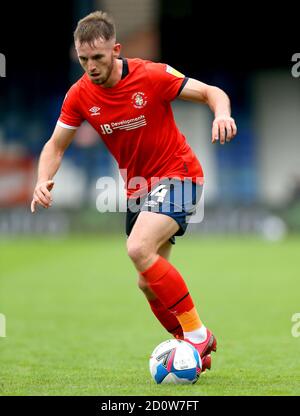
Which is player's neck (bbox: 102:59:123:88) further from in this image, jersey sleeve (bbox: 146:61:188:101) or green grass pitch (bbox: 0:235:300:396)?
green grass pitch (bbox: 0:235:300:396)

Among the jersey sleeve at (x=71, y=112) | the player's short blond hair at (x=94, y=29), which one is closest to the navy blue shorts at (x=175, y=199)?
the jersey sleeve at (x=71, y=112)

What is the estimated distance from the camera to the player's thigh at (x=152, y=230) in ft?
19.3

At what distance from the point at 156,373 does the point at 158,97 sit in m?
1.90

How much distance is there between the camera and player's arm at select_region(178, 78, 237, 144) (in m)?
5.61

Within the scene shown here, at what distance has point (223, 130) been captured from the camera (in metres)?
5.61

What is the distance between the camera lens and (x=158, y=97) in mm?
6348

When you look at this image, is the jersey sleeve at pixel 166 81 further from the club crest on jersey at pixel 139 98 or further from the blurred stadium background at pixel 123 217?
the blurred stadium background at pixel 123 217

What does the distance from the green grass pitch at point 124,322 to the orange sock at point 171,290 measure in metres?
0.45

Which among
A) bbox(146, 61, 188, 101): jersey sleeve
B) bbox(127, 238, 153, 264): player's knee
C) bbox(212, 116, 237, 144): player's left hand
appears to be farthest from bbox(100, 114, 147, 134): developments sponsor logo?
bbox(127, 238, 153, 264): player's knee

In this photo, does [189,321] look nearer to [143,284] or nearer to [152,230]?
[143,284]

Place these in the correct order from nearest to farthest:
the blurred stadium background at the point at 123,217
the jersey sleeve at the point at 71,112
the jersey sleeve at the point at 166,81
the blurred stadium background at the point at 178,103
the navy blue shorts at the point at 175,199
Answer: the navy blue shorts at the point at 175,199, the jersey sleeve at the point at 166,81, the jersey sleeve at the point at 71,112, the blurred stadium background at the point at 123,217, the blurred stadium background at the point at 178,103

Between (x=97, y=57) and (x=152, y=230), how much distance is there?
3.93ft

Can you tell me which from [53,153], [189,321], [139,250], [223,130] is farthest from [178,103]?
[223,130]
